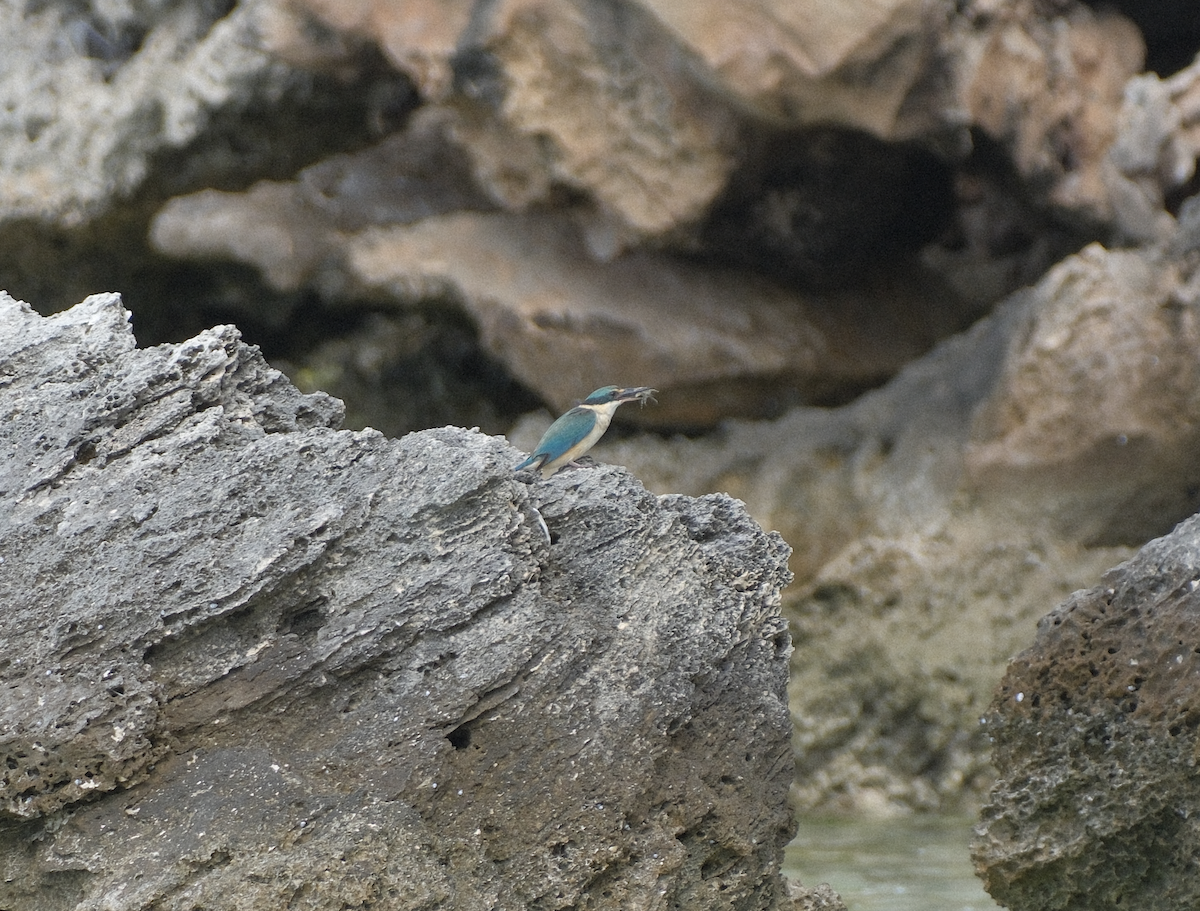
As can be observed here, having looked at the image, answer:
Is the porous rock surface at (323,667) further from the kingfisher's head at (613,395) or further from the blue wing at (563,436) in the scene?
the kingfisher's head at (613,395)

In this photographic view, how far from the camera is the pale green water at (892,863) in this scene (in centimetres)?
461

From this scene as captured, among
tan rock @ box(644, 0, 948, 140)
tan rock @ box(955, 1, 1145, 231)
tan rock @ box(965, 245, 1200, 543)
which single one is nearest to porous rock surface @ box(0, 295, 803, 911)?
tan rock @ box(644, 0, 948, 140)

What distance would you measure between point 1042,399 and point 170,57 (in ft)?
15.1

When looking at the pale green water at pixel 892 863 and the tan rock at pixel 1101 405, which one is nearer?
the pale green water at pixel 892 863

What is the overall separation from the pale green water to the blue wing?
1.80 meters

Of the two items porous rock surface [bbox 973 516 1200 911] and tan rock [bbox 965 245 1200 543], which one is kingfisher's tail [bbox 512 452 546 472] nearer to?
porous rock surface [bbox 973 516 1200 911]

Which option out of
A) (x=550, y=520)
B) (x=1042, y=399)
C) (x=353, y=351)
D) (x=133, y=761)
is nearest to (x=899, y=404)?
(x=1042, y=399)

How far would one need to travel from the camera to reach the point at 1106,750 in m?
3.10

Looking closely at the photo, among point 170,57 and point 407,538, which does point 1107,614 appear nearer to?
point 407,538

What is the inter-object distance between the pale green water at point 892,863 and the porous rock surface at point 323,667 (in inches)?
72.4

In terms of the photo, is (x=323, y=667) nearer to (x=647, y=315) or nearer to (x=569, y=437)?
(x=569, y=437)

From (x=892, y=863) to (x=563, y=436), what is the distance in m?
2.49

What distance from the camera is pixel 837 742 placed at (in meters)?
6.37

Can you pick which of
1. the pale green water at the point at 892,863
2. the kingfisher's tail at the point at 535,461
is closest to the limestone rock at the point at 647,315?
the pale green water at the point at 892,863
